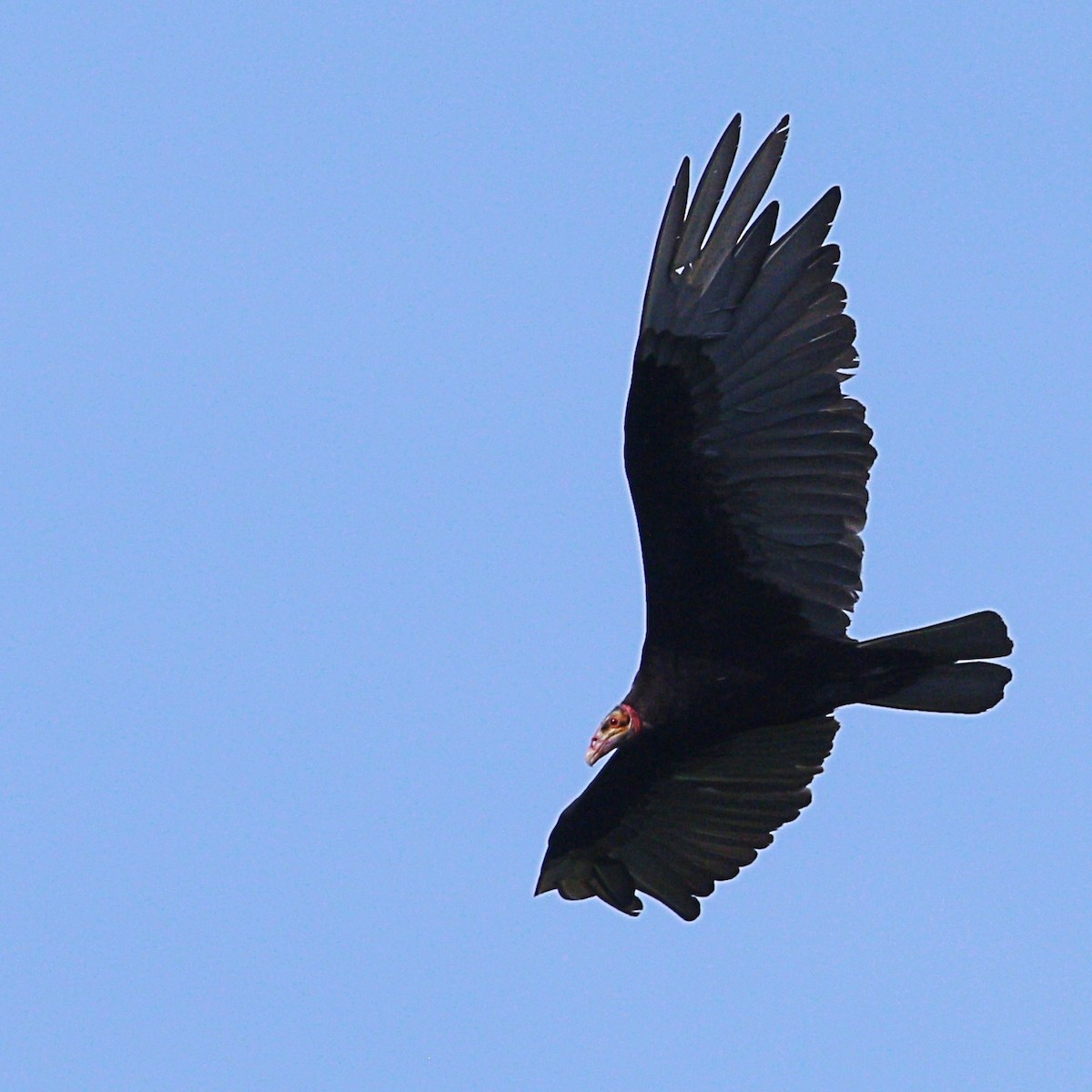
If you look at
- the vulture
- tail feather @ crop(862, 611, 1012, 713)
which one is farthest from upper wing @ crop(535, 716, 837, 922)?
tail feather @ crop(862, 611, 1012, 713)

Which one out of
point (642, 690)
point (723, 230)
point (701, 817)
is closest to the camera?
point (723, 230)

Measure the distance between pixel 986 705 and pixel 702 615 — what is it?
49.2 inches

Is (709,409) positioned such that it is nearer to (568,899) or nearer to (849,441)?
(849,441)

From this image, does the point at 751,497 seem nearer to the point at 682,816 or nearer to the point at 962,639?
the point at 962,639

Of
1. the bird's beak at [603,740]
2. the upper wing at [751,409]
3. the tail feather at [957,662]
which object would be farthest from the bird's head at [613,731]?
the tail feather at [957,662]

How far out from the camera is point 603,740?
956 cm

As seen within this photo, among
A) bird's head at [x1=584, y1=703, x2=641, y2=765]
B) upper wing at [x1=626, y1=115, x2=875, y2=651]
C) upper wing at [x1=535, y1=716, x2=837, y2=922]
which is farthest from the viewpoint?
upper wing at [x1=535, y1=716, x2=837, y2=922]

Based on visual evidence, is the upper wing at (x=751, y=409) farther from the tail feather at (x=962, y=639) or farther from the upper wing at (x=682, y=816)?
the upper wing at (x=682, y=816)

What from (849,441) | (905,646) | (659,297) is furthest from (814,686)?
(659,297)

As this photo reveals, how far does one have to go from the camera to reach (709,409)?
9.04 m

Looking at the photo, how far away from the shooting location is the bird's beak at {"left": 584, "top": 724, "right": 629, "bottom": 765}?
9555mm

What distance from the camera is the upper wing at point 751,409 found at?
29.2 feet

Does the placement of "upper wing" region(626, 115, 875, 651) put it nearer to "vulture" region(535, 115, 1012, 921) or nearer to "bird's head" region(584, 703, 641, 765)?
"vulture" region(535, 115, 1012, 921)

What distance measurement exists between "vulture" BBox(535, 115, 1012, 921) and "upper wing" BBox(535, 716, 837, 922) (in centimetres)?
20
